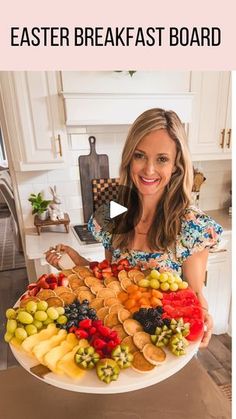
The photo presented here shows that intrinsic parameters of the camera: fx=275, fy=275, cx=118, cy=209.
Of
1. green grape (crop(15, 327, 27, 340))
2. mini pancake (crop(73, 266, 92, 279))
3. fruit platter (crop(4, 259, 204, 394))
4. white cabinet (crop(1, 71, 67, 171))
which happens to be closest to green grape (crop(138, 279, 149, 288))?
fruit platter (crop(4, 259, 204, 394))

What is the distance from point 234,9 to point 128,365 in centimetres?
56

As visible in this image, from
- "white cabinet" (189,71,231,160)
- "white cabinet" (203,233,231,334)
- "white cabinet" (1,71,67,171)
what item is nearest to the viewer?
"white cabinet" (1,71,67,171)

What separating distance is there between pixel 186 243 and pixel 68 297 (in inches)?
10.6

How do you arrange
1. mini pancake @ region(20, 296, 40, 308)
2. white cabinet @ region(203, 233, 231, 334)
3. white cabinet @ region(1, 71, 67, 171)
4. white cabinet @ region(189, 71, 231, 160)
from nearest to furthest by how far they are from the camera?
1. mini pancake @ region(20, 296, 40, 308)
2. white cabinet @ region(1, 71, 67, 171)
3. white cabinet @ region(189, 71, 231, 160)
4. white cabinet @ region(203, 233, 231, 334)

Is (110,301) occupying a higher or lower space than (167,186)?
lower

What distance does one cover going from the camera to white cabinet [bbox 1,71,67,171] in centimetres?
82

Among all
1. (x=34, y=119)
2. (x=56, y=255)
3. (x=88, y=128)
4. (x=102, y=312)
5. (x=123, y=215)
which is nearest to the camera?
(x=102, y=312)

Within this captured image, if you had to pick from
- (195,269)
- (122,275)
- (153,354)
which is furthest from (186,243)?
(153,354)

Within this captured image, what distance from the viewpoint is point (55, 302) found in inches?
17.6

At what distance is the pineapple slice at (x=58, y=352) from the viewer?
0.35m

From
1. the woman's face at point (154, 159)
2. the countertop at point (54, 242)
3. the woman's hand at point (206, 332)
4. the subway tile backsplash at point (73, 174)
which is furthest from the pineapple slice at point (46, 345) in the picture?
the subway tile backsplash at point (73, 174)

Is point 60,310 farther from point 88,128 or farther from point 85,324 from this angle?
point 88,128

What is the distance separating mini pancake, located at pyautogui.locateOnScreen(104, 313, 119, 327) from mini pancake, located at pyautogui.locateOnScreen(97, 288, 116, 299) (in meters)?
0.05

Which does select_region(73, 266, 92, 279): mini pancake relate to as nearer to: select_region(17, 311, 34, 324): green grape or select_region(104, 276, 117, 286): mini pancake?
select_region(104, 276, 117, 286): mini pancake
